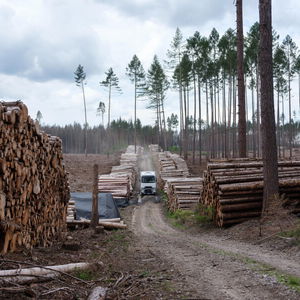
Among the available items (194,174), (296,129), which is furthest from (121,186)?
(296,129)

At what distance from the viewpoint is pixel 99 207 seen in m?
20.8

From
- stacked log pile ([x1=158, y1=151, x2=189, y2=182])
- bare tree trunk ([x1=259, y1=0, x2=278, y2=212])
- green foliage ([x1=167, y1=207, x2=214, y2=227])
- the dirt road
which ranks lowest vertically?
green foliage ([x1=167, y1=207, x2=214, y2=227])

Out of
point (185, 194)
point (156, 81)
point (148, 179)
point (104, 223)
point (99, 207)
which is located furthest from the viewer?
point (156, 81)

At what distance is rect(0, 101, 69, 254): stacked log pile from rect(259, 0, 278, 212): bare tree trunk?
6247 millimetres

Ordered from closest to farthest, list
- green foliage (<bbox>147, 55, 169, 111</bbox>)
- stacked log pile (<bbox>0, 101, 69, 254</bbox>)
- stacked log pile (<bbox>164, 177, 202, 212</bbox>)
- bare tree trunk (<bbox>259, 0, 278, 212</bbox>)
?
stacked log pile (<bbox>0, 101, 69, 254</bbox>) < bare tree trunk (<bbox>259, 0, 278, 212</bbox>) < stacked log pile (<bbox>164, 177, 202, 212</bbox>) < green foliage (<bbox>147, 55, 169, 111</bbox>)

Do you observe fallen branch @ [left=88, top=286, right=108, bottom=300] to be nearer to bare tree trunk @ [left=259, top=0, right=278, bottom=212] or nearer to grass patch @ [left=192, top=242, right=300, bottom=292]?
grass patch @ [left=192, top=242, right=300, bottom=292]

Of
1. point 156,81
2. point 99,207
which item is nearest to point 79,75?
point 156,81

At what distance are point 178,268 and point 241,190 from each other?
24.8 feet

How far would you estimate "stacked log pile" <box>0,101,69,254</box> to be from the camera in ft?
25.6

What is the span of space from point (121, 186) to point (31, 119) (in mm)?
23771

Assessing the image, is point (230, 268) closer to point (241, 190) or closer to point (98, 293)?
point (98, 293)

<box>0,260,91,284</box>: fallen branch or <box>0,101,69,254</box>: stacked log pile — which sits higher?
<box>0,101,69,254</box>: stacked log pile

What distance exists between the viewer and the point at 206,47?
1886 inches

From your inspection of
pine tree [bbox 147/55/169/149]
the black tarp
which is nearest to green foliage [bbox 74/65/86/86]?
pine tree [bbox 147/55/169/149]
